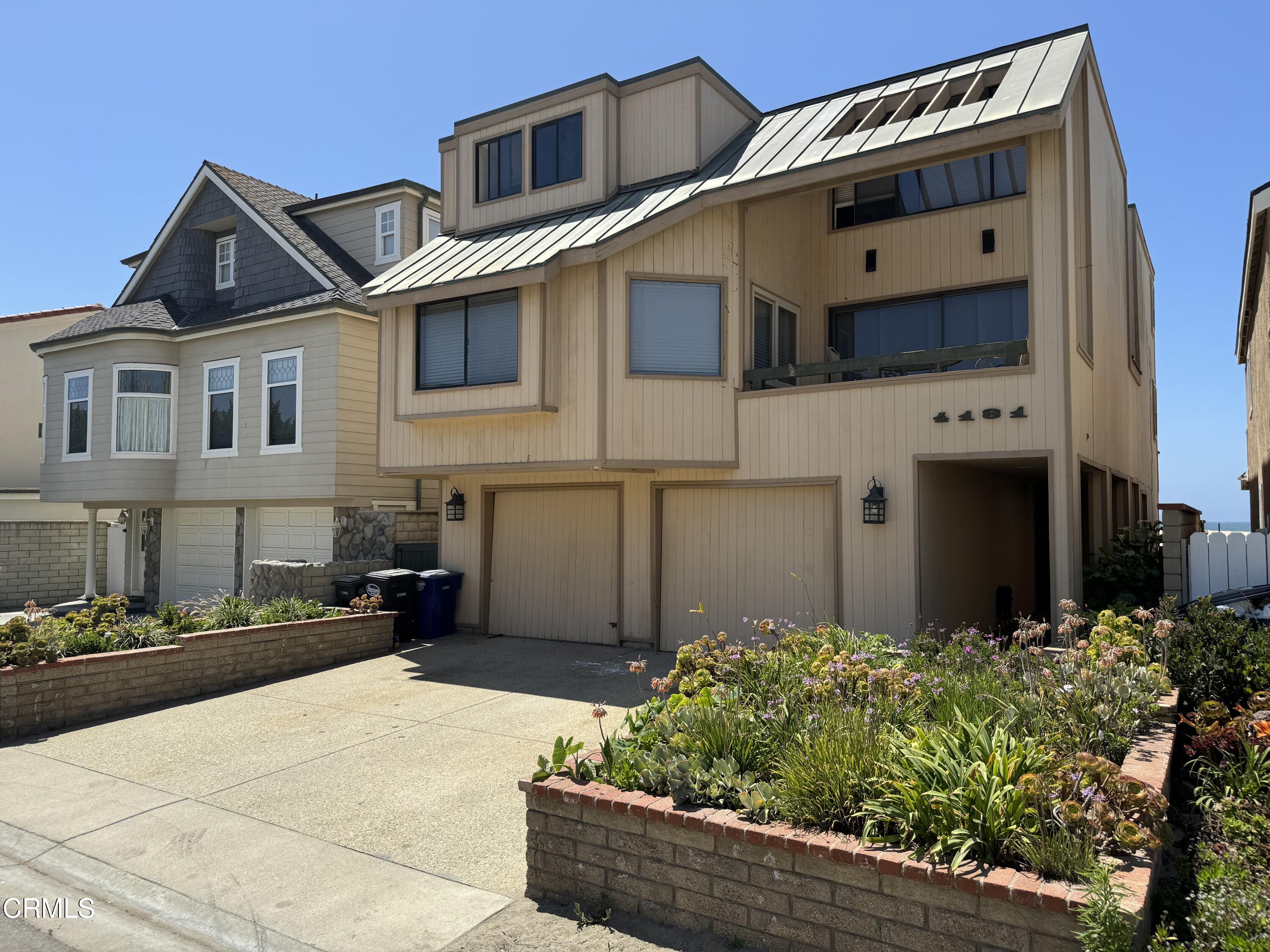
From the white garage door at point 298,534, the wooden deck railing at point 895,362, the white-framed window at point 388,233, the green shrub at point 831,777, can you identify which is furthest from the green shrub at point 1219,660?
the white-framed window at point 388,233

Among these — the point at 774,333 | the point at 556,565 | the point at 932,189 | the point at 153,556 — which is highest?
the point at 932,189

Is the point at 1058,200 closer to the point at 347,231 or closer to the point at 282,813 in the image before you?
the point at 282,813

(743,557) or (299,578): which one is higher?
(743,557)

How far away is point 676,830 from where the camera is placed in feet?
15.1

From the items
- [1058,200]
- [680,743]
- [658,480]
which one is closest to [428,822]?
[680,743]

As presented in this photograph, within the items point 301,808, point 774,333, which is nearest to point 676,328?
point 774,333

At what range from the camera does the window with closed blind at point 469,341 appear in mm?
12164

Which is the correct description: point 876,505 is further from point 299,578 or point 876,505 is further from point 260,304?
point 260,304

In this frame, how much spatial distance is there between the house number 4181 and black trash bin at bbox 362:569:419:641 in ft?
27.2

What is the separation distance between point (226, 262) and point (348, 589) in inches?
387

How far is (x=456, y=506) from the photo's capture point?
14.5 meters

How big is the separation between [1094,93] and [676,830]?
12447 millimetres

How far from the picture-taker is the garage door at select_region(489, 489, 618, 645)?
13125 mm

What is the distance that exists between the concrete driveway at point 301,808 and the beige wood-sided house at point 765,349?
2.66 meters
